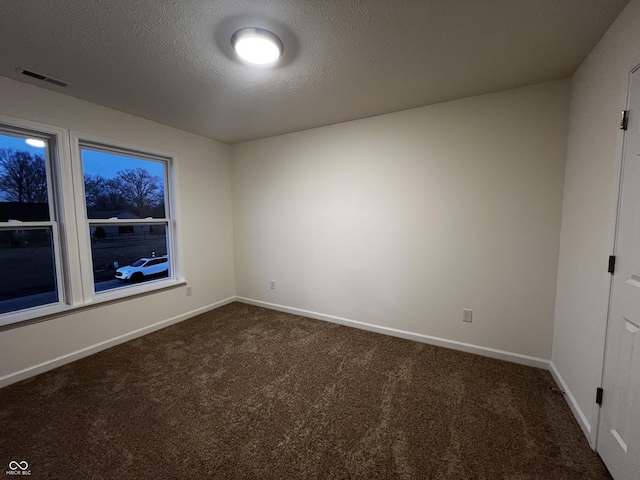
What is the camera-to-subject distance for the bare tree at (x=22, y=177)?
2.18 metres

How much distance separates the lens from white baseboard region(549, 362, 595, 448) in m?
1.56

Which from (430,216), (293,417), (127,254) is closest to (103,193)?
(127,254)

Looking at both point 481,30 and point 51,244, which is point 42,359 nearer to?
point 51,244

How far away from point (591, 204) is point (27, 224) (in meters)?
4.32

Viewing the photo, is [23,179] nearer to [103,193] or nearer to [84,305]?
[103,193]

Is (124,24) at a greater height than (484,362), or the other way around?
(124,24)

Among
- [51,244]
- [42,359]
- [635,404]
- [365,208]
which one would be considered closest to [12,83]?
[51,244]

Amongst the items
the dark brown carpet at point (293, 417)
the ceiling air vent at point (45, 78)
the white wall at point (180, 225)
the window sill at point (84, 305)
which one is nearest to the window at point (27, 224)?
the window sill at point (84, 305)

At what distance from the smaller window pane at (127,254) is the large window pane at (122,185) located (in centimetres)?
17

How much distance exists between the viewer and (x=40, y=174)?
2354mm

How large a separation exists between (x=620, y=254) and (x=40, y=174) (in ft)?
14.0

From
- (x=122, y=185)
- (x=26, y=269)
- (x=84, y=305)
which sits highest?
(x=122, y=185)

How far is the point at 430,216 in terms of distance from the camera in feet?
8.70

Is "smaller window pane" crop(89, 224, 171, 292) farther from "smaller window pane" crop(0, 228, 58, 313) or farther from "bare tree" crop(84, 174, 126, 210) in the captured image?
"smaller window pane" crop(0, 228, 58, 313)
